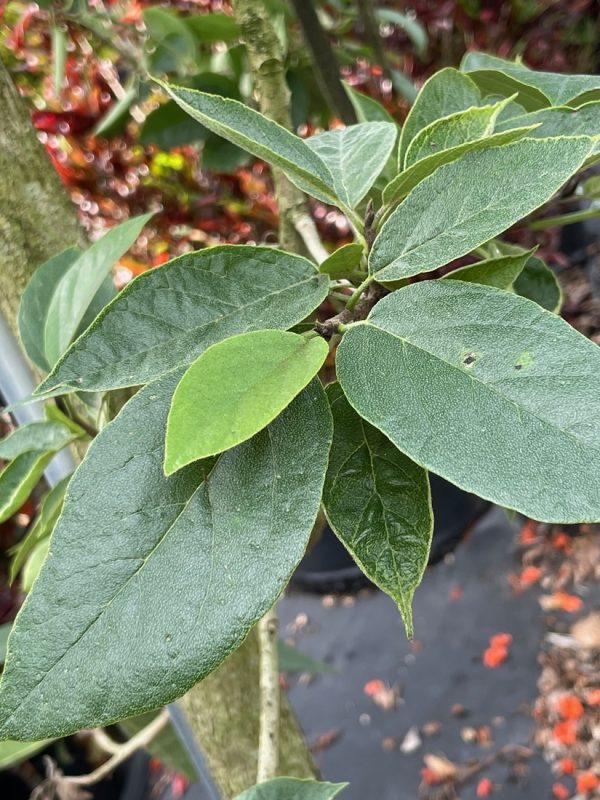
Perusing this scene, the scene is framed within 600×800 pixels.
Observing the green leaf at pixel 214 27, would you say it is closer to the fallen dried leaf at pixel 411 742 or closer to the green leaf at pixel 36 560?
the green leaf at pixel 36 560

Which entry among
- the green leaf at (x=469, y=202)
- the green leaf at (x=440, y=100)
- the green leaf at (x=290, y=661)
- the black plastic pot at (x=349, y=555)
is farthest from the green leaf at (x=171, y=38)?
the black plastic pot at (x=349, y=555)

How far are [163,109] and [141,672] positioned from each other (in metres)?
0.67

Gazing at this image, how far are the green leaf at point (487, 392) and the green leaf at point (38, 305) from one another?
0.82 feet

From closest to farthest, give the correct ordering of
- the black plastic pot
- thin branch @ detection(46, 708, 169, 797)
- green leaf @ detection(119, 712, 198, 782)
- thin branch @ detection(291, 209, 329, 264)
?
thin branch @ detection(291, 209, 329, 264) → thin branch @ detection(46, 708, 169, 797) → green leaf @ detection(119, 712, 198, 782) → the black plastic pot

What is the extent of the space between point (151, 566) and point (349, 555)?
1.20m

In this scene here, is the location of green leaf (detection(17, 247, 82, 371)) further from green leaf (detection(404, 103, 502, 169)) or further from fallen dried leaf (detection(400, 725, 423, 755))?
fallen dried leaf (detection(400, 725, 423, 755))

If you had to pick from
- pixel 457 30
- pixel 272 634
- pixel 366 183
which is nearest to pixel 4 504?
pixel 272 634

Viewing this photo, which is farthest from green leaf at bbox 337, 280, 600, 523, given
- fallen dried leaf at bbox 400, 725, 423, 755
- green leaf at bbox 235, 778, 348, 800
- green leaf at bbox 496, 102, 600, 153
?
fallen dried leaf at bbox 400, 725, 423, 755

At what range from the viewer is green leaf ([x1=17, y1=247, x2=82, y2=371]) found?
0.43 m

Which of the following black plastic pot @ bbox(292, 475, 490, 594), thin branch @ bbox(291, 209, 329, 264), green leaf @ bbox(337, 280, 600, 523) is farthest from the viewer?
black plastic pot @ bbox(292, 475, 490, 594)

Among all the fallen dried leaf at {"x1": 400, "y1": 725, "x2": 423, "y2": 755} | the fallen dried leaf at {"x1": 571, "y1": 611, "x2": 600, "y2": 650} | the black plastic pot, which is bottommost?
the fallen dried leaf at {"x1": 571, "y1": 611, "x2": 600, "y2": 650}

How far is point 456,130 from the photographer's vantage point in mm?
296

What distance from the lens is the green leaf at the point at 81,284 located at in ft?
1.27

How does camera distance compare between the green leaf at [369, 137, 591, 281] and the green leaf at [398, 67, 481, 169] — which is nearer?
the green leaf at [369, 137, 591, 281]
